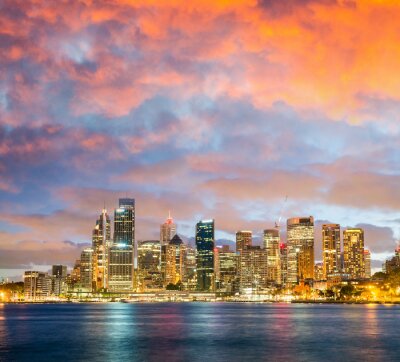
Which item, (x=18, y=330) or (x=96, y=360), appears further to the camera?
(x=18, y=330)

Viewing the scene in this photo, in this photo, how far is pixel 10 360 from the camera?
244ft

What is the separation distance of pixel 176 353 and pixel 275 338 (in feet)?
89.5

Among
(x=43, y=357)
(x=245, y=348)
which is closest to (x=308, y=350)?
(x=245, y=348)

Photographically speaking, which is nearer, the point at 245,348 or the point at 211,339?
the point at 245,348

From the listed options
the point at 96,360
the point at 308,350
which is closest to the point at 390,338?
the point at 308,350

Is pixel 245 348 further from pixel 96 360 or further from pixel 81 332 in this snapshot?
pixel 81 332

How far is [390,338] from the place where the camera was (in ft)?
327

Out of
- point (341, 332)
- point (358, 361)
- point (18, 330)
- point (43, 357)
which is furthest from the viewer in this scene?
point (18, 330)

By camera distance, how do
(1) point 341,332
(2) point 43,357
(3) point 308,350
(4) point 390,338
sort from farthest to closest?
(1) point 341,332 < (4) point 390,338 < (3) point 308,350 < (2) point 43,357

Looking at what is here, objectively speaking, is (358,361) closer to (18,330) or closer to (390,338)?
(390,338)

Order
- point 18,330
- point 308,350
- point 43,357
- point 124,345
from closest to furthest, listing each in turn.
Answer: point 43,357, point 308,350, point 124,345, point 18,330

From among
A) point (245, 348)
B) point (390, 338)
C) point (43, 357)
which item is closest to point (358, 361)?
point (245, 348)

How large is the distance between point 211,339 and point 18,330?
4440 cm

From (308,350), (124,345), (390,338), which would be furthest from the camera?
(390,338)
